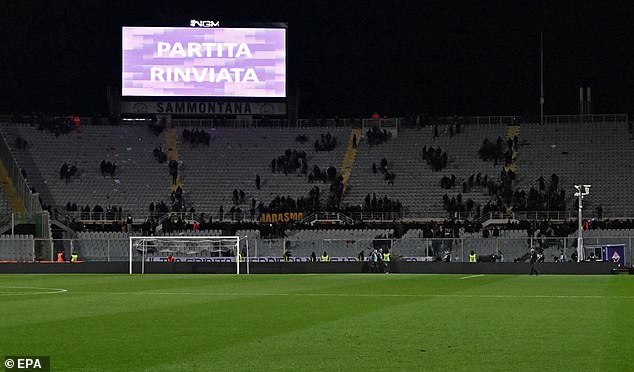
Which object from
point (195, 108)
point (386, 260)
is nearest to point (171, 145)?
point (195, 108)

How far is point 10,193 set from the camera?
6284 centimetres

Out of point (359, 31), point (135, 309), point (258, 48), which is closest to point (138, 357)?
point (135, 309)

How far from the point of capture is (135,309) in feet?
67.9

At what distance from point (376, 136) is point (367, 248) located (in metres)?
21.1

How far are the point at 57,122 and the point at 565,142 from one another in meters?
35.4

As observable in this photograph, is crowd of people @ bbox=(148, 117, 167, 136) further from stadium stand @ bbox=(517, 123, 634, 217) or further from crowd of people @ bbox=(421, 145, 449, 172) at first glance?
stadium stand @ bbox=(517, 123, 634, 217)

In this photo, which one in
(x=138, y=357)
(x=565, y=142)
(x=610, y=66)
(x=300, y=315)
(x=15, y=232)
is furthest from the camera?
(x=610, y=66)

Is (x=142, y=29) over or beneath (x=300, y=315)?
over

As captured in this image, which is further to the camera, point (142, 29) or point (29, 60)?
point (29, 60)

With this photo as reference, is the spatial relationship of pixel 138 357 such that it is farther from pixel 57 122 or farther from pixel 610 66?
pixel 610 66

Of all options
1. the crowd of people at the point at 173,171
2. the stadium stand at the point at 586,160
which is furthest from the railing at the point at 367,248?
the crowd of people at the point at 173,171

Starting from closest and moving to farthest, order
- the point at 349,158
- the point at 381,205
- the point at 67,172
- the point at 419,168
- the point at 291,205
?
the point at 291,205 → the point at 381,205 → the point at 67,172 → the point at 419,168 → the point at 349,158

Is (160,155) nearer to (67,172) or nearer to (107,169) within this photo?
(107,169)

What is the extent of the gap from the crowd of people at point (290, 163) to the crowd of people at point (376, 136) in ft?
16.6
